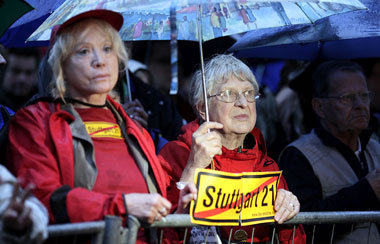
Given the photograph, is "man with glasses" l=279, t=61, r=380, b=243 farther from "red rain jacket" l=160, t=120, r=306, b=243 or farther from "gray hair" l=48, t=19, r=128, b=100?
"gray hair" l=48, t=19, r=128, b=100

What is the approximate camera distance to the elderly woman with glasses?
401 cm

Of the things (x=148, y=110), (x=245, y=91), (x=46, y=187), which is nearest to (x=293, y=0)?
(x=245, y=91)

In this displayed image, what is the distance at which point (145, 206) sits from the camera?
307cm

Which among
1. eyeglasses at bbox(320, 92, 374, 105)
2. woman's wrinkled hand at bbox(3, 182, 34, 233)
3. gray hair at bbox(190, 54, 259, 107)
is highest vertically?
gray hair at bbox(190, 54, 259, 107)

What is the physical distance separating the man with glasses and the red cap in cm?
198

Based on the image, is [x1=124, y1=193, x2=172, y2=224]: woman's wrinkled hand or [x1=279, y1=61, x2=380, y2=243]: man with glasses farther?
[x1=279, y1=61, x2=380, y2=243]: man with glasses

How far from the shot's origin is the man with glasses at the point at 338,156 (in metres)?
4.59

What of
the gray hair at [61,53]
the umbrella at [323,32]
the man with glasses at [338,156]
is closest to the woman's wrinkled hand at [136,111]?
the umbrella at [323,32]

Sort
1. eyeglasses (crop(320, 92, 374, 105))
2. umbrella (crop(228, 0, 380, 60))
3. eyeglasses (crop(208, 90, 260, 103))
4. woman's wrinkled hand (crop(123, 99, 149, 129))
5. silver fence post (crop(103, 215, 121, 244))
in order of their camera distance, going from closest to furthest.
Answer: silver fence post (crop(103, 215, 121, 244)) → eyeglasses (crop(208, 90, 260, 103)) → umbrella (crop(228, 0, 380, 60)) → woman's wrinkled hand (crop(123, 99, 149, 129)) → eyeglasses (crop(320, 92, 374, 105))

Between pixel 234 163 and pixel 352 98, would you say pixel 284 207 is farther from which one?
pixel 352 98

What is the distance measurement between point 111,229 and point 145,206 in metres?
0.23

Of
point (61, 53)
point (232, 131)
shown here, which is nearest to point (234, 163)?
point (232, 131)

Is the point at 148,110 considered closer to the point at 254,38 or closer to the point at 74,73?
the point at 254,38

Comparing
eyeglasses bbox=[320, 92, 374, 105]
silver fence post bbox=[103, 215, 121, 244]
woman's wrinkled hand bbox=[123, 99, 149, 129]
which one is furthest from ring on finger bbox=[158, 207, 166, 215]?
eyeglasses bbox=[320, 92, 374, 105]
